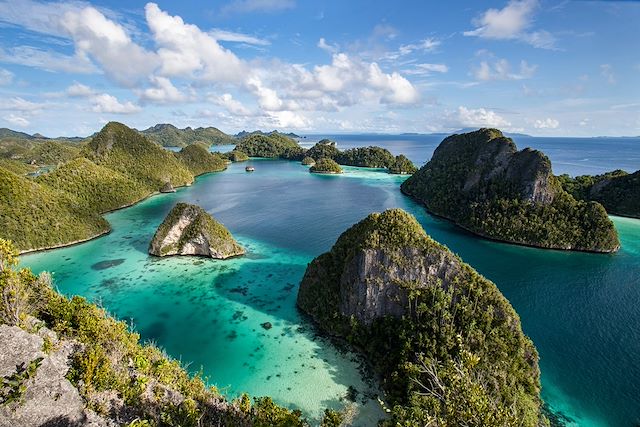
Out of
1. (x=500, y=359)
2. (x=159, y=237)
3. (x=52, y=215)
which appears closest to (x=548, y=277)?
(x=500, y=359)

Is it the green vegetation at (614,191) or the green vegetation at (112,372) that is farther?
the green vegetation at (614,191)

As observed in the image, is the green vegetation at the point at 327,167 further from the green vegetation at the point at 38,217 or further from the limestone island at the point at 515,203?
the green vegetation at the point at 38,217

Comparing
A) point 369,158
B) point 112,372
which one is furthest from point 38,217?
point 369,158

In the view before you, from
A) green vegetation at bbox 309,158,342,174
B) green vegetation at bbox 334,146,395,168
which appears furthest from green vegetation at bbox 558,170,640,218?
green vegetation at bbox 309,158,342,174

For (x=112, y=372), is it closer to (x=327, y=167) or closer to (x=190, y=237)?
(x=190, y=237)

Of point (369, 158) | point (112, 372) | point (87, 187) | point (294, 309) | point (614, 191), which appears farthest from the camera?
point (369, 158)

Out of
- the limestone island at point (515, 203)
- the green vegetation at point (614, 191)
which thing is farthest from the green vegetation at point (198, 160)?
the green vegetation at point (614, 191)
